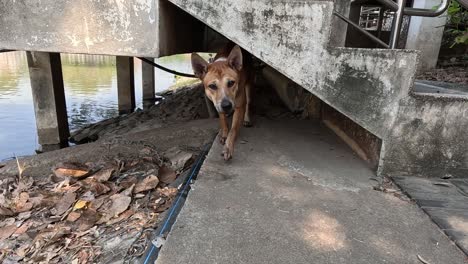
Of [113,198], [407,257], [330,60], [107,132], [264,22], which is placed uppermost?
[264,22]

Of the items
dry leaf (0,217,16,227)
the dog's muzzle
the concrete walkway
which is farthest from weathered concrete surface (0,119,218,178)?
the concrete walkway

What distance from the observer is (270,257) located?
1.95m

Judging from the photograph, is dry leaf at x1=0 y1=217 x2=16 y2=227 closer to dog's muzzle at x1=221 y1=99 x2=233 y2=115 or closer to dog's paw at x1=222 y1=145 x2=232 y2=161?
dog's paw at x1=222 y1=145 x2=232 y2=161

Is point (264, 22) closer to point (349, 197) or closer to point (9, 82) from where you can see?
point (349, 197)

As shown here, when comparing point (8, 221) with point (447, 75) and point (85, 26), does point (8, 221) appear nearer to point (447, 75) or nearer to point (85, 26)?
point (85, 26)

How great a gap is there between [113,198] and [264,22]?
2146 millimetres

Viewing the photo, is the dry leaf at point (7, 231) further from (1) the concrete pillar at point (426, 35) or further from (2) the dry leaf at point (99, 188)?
(1) the concrete pillar at point (426, 35)

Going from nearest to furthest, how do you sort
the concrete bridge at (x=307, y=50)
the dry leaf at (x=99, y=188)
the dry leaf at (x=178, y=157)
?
the concrete bridge at (x=307, y=50) < the dry leaf at (x=99, y=188) < the dry leaf at (x=178, y=157)

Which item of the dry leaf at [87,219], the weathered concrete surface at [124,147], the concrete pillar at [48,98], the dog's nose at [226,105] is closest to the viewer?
the dry leaf at [87,219]

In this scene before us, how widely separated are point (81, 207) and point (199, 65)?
1923 millimetres

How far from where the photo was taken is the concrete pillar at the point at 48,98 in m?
7.24

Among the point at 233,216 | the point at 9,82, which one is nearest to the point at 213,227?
the point at 233,216

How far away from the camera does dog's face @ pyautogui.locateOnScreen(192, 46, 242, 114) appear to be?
138 inches

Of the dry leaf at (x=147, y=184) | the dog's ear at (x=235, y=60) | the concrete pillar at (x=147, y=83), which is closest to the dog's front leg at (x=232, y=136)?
the dog's ear at (x=235, y=60)
